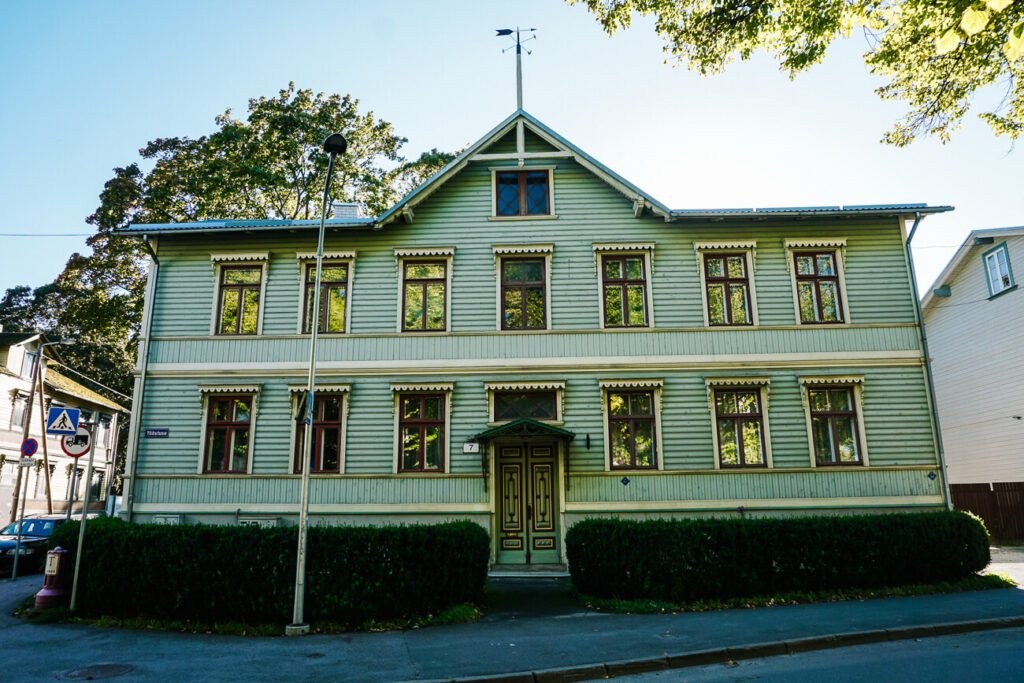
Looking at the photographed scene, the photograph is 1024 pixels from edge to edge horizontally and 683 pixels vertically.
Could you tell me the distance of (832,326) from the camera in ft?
57.6

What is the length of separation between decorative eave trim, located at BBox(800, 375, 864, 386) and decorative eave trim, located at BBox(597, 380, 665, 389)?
3631 millimetres

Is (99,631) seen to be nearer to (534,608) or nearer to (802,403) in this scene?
(534,608)

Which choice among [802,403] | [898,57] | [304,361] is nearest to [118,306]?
[304,361]

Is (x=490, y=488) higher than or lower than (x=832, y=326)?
lower

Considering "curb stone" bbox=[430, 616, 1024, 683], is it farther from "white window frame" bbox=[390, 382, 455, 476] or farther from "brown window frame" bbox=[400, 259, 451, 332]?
"brown window frame" bbox=[400, 259, 451, 332]

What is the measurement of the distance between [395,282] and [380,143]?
48.6 feet

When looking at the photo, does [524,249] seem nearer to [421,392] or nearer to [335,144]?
[421,392]

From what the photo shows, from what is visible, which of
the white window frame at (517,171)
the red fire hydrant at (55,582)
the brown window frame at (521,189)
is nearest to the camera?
the red fire hydrant at (55,582)

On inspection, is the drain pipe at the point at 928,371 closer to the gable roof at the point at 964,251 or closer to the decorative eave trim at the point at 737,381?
the decorative eave trim at the point at 737,381

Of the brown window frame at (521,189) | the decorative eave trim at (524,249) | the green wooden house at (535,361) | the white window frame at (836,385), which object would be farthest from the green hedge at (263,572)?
the white window frame at (836,385)

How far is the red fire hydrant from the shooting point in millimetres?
11492

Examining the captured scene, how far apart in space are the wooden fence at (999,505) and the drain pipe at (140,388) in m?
25.3

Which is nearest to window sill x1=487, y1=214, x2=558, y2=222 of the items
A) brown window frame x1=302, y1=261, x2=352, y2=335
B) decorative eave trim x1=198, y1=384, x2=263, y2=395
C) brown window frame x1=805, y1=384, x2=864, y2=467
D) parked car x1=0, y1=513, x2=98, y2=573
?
brown window frame x1=302, y1=261, x2=352, y2=335

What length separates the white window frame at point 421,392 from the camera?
17.0 m
